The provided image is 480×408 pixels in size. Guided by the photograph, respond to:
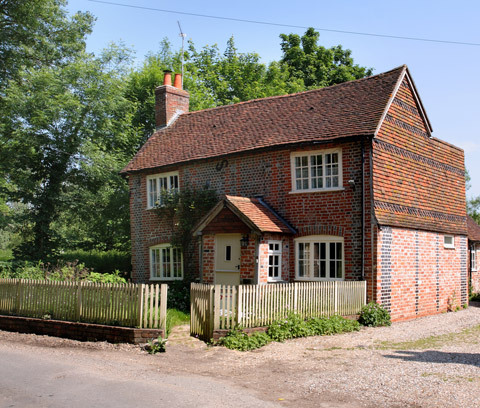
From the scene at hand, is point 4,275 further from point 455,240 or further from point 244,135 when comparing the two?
point 455,240

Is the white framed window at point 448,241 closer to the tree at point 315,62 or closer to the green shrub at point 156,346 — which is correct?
the green shrub at point 156,346

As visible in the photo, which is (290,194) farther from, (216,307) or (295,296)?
(216,307)

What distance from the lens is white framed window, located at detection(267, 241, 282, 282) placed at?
16969 mm

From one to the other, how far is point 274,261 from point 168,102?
11.0 meters

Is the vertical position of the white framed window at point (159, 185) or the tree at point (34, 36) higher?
the tree at point (34, 36)

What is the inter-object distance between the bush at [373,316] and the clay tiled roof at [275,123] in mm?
5198

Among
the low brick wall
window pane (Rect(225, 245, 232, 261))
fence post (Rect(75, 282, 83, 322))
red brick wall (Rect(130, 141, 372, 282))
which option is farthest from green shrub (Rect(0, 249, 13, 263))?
fence post (Rect(75, 282, 83, 322))

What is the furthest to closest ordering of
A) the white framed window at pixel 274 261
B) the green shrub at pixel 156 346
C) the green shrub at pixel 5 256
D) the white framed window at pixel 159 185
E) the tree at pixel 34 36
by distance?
the tree at pixel 34 36 < the green shrub at pixel 5 256 < the white framed window at pixel 159 185 < the white framed window at pixel 274 261 < the green shrub at pixel 156 346

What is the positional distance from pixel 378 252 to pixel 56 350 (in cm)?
941

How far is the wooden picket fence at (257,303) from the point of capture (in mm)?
12125

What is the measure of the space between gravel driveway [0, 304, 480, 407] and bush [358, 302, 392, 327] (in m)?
0.98

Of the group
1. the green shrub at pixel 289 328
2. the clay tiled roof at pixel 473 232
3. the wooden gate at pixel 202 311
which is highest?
the clay tiled roof at pixel 473 232

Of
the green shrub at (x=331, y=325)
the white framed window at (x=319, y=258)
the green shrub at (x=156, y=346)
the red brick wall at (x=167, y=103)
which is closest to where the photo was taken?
the green shrub at (x=156, y=346)

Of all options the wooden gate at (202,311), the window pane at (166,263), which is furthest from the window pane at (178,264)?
the wooden gate at (202,311)
